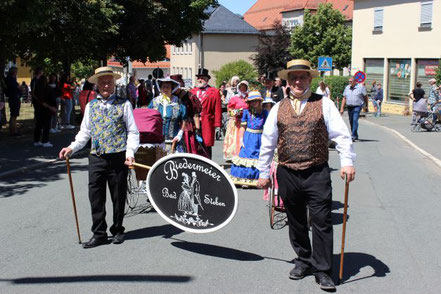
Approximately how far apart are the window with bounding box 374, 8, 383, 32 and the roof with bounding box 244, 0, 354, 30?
35013mm

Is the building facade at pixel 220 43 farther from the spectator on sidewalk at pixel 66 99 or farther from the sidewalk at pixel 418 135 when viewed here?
the spectator on sidewalk at pixel 66 99

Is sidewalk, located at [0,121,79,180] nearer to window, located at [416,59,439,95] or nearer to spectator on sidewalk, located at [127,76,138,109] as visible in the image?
spectator on sidewalk, located at [127,76,138,109]

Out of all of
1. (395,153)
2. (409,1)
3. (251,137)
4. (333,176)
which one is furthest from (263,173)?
(409,1)

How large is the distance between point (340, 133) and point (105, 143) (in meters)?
2.57

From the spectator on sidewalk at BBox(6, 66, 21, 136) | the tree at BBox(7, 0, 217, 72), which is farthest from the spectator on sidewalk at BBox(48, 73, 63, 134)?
the spectator on sidewalk at BBox(6, 66, 21, 136)

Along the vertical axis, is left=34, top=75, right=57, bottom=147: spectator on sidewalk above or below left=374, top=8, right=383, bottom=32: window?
below

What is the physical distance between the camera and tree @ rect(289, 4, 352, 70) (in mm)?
63531

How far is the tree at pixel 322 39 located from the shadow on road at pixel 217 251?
189 ft

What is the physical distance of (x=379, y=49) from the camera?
129 feet

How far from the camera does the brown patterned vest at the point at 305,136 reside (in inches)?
217

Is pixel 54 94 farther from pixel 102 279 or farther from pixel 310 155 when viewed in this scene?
pixel 310 155

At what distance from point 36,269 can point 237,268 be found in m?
1.91

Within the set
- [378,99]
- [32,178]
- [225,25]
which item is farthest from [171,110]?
[225,25]

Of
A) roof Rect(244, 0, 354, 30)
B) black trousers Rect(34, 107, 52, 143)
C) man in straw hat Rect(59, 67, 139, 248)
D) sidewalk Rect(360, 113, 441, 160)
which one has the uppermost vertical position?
roof Rect(244, 0, 354, 30)
